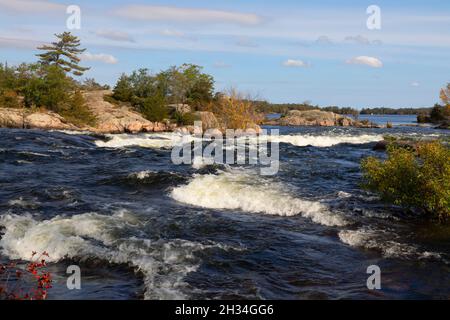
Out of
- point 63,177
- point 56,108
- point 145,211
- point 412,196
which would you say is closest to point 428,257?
point 412,196

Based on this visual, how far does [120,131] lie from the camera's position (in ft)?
137

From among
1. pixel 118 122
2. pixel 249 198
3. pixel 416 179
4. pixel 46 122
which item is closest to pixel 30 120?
pixel 46 122

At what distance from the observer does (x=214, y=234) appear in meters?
9.75

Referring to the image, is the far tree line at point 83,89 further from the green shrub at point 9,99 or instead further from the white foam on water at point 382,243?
the white foam on water at point 382,243

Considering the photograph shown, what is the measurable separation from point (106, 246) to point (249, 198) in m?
5.47

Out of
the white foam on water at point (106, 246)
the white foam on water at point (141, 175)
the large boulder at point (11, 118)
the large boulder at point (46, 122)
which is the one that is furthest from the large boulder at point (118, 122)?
the white foam on water at point (106, 246)

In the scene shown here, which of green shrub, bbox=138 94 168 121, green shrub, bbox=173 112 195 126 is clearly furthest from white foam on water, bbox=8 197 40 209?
green shrub, bbox=173 112 195 126

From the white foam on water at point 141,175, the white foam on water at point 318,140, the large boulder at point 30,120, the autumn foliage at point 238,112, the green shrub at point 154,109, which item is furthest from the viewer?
the green shrub at point 154,109

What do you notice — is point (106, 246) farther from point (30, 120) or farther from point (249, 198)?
point (30, 120)

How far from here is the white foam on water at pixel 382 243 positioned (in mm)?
8562

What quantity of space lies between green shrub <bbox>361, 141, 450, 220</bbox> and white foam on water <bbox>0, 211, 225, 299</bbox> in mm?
4948

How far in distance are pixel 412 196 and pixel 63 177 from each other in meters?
11.4

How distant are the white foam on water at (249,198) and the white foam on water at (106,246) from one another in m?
3.42
